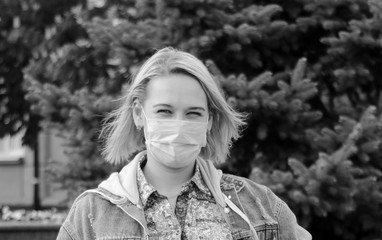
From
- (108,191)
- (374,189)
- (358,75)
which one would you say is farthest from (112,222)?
(358,75)

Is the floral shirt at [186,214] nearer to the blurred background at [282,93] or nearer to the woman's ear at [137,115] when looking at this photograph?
the woman's ear at [137,115]

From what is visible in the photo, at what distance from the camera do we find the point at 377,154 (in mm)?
4699

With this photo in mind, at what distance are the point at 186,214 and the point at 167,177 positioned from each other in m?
0.16

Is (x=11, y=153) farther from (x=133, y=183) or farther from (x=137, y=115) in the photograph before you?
(x=133, y=183)

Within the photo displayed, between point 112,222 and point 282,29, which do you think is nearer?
point 112,222

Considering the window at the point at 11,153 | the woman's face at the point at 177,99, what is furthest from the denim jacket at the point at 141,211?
the window at the point at 11,153

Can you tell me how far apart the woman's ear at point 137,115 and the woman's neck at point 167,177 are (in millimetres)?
158

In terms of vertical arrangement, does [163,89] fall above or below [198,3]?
below

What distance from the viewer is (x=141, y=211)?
242 centimetres

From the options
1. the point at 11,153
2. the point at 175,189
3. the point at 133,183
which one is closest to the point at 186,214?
the point at 175,189

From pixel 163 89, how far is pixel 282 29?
265 centimetres

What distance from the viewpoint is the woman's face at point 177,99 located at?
2.43 metres

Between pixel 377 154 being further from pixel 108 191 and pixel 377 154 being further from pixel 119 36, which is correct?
pixel 108 191

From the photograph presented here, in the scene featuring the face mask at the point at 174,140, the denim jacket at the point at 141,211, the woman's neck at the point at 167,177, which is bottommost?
the denim jacket at the point at 141,211
